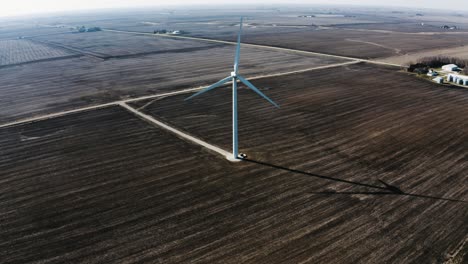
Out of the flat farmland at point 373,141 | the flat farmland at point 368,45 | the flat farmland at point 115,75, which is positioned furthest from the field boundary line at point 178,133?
the flat farmland at point 368,45

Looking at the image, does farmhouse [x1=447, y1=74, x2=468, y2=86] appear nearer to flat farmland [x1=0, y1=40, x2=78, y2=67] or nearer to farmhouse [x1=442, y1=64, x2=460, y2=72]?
farmhouse [x1=442, y1=64, x2=460, y2=72]

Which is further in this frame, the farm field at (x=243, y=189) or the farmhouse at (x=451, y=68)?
the farmhouse at (x=451, y=68)

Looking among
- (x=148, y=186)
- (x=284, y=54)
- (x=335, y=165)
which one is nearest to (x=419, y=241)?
(x=335, y=165)

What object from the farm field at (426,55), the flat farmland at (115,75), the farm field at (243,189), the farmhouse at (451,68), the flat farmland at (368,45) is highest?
the flat farmland at (368,45)

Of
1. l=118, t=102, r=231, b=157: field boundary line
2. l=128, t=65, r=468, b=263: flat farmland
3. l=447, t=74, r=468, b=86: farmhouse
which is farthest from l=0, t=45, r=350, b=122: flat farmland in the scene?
l=447, t=74, r=468, b=86: farmhouse

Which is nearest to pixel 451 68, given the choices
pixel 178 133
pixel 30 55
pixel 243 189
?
pixel 178 133

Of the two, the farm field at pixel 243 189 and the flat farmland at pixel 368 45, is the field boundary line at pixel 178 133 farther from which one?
the flat farmland at pixel 368 45
